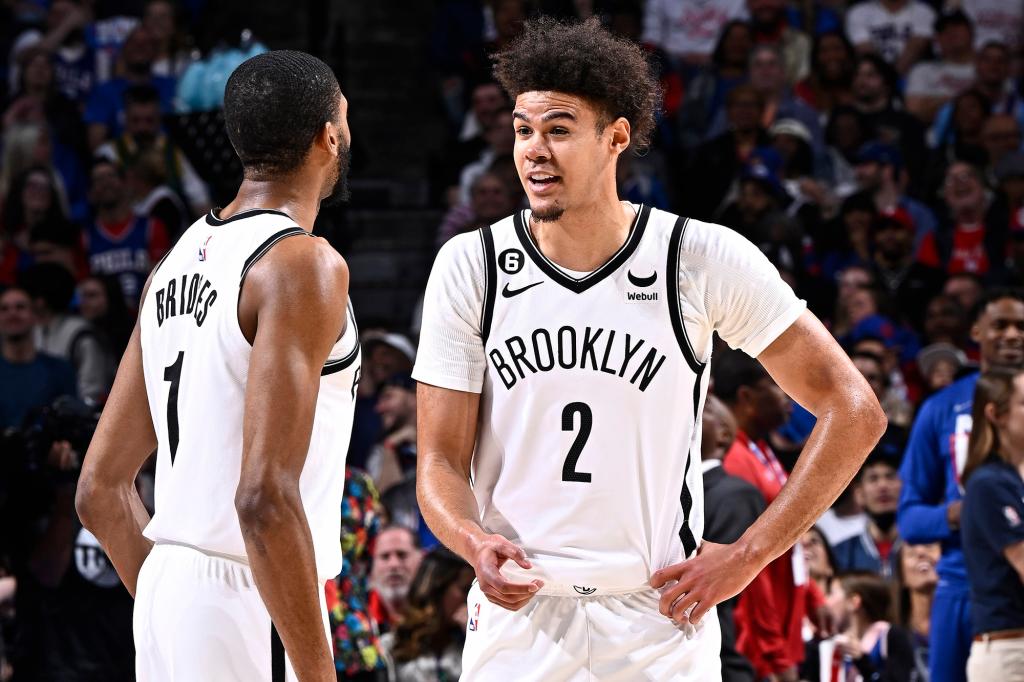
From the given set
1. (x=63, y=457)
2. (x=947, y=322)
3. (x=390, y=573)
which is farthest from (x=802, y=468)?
(x=947, y=322)

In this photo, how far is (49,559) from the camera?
622 centimetres

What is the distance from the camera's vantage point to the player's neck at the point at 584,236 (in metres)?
3.73

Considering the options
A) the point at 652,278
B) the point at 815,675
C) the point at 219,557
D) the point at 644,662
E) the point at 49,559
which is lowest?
the point at 815,675

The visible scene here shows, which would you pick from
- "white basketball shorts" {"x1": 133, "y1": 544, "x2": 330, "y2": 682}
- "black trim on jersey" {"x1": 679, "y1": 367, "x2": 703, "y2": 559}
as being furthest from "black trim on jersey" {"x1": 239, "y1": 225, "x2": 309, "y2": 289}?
"black trim on jersey" {"x1": 679, "y1": 367, "x2": 703, "y2": 559}

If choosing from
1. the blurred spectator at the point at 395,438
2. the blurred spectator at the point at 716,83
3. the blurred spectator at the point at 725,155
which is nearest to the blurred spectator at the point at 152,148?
the blurred spectator at the point at 395,438

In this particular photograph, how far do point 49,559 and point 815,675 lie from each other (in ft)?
11.4

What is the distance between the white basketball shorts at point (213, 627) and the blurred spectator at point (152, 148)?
8.29 metres

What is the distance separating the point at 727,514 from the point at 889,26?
7.86 m

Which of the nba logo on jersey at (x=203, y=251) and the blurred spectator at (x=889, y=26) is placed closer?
the nba logo on jersey at (x=203, y=251)

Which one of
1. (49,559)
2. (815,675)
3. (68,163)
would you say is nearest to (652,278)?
(49,559)

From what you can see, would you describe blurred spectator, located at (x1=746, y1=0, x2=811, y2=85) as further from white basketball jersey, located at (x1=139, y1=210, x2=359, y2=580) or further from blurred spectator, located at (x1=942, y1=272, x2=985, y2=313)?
white basketball jersey, located at (x1=139, y1=210, x2=359, y2=580)

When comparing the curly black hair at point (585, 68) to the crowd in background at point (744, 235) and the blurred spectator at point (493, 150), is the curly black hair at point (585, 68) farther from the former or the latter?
the blurred spectator at point (493, 150)

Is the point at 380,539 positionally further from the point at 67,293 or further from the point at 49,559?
the point at 67,293

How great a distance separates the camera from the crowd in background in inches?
244
